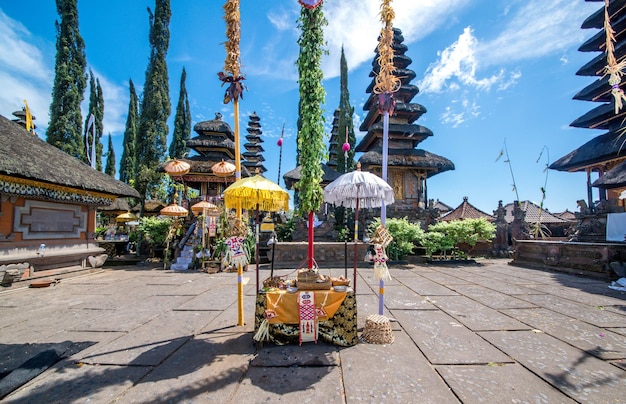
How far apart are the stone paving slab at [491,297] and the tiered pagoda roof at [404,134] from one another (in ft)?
37.1

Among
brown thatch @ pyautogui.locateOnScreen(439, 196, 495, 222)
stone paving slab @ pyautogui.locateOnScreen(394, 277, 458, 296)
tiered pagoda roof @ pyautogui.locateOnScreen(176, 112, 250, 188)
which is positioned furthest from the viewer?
brown thatch @ pyautogui.locateOnScreen(439, 196, 495, 222)

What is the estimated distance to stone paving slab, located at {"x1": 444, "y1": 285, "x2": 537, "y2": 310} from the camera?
6.08 meters

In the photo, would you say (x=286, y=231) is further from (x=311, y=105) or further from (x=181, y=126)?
(x=181, y=126)

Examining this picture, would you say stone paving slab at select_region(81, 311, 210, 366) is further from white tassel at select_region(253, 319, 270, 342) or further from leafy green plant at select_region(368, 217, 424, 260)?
leafy green plant at select_region(368, 217, 424, 260)

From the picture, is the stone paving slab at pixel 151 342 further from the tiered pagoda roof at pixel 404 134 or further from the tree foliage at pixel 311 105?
the tiered pagoda roof at pixel 404 134

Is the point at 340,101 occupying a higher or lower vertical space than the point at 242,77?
higher

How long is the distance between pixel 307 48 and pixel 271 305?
162 inches

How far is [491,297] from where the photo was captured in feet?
22.3

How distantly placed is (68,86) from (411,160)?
2884cm

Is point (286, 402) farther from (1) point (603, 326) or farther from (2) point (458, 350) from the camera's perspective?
(1) point (603, 326)

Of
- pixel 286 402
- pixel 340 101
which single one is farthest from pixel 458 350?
pixel 340 101

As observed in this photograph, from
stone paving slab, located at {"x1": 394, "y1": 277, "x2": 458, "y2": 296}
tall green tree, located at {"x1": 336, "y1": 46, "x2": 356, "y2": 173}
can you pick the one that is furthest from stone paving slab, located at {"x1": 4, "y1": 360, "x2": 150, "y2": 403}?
tall green tree, located at {"x1": 336, "y1": 46, "x2": 356, "y2": 173}

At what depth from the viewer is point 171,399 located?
9.27 ft

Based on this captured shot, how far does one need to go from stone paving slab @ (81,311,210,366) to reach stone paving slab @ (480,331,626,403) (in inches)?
195
